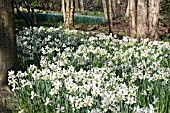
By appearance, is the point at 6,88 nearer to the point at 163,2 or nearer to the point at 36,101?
the point at 36,101

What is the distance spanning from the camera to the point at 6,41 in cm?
515

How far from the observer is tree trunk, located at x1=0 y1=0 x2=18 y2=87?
5.04 metres

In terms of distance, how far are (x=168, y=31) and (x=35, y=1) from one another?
597 cm

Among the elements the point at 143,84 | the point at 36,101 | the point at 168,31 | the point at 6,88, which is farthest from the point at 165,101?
the point at 168,31

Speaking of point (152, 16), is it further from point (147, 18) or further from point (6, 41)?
→ point (6, 41)

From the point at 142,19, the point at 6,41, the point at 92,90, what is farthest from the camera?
the point at 142,19

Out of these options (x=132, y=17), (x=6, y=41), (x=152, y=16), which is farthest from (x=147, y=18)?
(x=6, y=41)

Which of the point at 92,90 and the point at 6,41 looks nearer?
the point at 92,90

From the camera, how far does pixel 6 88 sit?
5.00 metres

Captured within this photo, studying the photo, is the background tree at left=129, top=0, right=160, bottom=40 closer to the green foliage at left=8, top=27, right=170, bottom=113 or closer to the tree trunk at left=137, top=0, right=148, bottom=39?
the tree trunk at left=137, top=0, right=148, bottom=39

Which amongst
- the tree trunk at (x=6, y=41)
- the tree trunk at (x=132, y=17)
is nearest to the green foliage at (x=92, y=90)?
the tree trunk at (x=6, y=41)

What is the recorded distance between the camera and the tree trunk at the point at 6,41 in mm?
5043

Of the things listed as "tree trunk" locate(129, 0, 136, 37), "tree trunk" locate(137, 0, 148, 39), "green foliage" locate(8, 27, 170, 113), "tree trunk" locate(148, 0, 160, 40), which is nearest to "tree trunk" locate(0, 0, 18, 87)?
"green foliage" locate(8, 27, 170, 113)

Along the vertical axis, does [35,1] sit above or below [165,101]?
above
